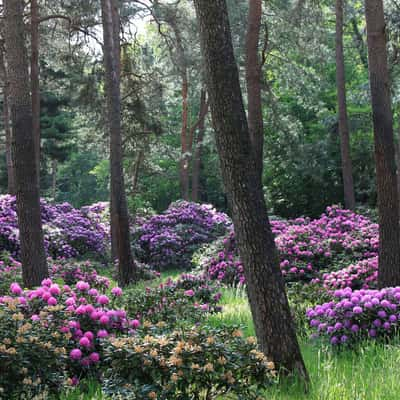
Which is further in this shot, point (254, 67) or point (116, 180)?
point (116, 180)

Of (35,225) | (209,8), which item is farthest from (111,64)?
(209,8)

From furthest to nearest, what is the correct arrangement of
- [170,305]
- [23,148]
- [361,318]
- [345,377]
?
[23,148]
[170,305]
[361,318]
[345,377]

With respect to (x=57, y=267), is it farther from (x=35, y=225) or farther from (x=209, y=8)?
(x=209, y=8)

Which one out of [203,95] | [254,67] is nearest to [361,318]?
[254,67]

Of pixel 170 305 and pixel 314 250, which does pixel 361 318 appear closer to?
pixel 170 305

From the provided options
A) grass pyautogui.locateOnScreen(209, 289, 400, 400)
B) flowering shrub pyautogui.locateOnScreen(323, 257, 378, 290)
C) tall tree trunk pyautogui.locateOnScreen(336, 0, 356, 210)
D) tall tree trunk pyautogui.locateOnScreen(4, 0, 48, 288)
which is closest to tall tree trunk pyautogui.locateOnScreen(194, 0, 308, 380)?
grass pyautogui.locateOnScreen(209, 289, 400, 400)

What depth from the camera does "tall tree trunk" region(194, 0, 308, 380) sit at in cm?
446

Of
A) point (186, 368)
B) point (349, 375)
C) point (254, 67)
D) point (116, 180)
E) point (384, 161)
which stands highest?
point (254, 67)

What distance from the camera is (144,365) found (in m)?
3.46

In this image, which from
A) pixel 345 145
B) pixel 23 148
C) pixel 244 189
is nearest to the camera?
pixel 244 189

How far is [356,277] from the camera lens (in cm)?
916

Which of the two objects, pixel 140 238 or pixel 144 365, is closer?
pixel 144 365

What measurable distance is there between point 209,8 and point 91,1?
437 inches

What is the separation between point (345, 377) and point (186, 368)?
6.01 feet
